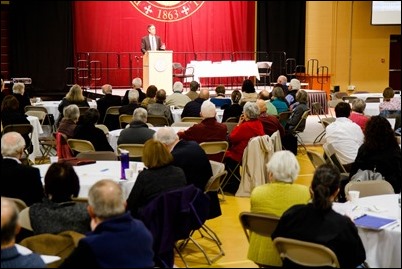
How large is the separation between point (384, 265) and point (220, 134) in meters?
4.07

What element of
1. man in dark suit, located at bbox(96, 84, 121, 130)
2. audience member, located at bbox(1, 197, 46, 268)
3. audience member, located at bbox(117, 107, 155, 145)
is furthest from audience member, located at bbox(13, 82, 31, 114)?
audience member, located at bbox(1, 197, 46, 268)

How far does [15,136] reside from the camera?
19.0ft

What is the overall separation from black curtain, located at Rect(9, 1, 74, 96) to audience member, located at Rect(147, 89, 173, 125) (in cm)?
750

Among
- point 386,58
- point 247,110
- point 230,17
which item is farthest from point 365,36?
point 247,110

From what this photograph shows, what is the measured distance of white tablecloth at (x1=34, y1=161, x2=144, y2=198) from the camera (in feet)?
18.8

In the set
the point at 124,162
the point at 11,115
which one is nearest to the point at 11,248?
the point at 124,162

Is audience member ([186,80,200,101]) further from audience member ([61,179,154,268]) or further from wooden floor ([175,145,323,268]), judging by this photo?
audience member ([61,179,154,268])

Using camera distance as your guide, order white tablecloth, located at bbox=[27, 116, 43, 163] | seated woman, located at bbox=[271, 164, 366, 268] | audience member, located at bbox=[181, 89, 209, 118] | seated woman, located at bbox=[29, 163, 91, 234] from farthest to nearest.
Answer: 1. audience member, located at bbox=[181, 89, 209, 118]
2. white tablecloth, located at bbox=[27, 116, 43, 163]
3. seated woman, located at bbox=[29, 163, 91, 234]
4. seated woman, located at bbox=[271, 164, 366, 268]

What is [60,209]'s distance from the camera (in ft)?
14.3

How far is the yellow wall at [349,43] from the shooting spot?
19625 mm

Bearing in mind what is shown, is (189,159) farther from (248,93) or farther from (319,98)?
(319,98)

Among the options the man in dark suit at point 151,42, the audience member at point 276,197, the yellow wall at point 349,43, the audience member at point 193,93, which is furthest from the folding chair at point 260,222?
the yellow wall at point 349,43

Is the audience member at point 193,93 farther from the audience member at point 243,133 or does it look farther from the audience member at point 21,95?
the audience member at point 243,133

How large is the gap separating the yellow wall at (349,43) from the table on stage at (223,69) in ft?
10.9
